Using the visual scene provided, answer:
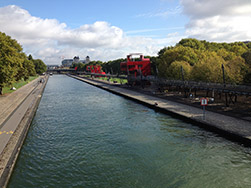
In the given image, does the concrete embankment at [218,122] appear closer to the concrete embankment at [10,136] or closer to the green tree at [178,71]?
the concrete embankment at [10,136]

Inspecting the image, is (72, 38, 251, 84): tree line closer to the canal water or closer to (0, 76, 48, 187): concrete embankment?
the canal water

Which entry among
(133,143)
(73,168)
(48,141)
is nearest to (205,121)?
(133,143)

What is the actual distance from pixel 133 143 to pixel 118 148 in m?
1.75

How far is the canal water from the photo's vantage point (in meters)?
13.6

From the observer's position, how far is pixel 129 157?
16906 mm

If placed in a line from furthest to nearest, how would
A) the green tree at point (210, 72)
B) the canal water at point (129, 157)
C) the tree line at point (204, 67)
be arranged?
the green tree at point (210, 72) → the tree line at point (204, 67) → the canal water at point (129, 157)

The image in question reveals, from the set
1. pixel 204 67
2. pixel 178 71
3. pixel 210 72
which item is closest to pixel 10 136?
pixel 210 72

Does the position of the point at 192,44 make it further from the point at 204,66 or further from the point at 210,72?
the point at 210,72

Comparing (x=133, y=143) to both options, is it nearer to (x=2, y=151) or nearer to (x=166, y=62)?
(x=2, y=151)

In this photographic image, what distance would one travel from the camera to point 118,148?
18.8 m

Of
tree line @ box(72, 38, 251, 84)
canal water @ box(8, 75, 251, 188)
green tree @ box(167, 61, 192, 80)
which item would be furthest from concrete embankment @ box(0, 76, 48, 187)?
green tree @ box(167, 61, 192, 80)

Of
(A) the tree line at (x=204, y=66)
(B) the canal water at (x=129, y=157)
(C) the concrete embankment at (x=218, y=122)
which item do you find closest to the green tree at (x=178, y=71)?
(A) the tree line at (x=204, y=66)

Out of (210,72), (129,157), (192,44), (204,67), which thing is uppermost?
(192,44)

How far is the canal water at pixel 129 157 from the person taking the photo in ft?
44.6
